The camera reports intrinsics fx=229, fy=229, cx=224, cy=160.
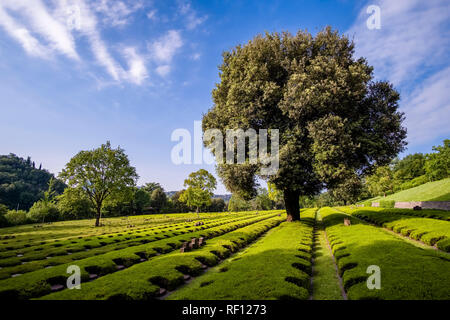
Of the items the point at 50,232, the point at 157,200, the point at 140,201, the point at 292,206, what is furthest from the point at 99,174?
the point at 157,200

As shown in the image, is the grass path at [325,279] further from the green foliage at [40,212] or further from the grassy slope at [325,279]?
the green foliage at [40,212]

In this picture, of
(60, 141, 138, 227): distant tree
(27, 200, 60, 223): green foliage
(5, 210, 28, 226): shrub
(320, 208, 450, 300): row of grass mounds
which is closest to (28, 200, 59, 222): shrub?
(27, 200, 60, 223): green foliage

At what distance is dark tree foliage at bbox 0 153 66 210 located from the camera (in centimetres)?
9450

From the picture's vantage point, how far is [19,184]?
99625mm

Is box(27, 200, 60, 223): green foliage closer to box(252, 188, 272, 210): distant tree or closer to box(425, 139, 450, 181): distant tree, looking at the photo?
box(252, 188, 272, 210): distant tree

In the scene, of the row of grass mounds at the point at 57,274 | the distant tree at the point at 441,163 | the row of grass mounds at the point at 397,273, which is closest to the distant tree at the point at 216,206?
the distant tree at the point at 441,163

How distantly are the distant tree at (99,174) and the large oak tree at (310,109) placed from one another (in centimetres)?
3131

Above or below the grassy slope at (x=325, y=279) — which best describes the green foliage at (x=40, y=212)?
below

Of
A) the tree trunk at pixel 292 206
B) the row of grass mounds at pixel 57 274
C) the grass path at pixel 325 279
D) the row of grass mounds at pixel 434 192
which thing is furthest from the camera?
the row of grass mounds at pixel 434 192

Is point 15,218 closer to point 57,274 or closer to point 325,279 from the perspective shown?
point 57,274

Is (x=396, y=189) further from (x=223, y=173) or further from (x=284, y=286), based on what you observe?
(x=284, y=286)

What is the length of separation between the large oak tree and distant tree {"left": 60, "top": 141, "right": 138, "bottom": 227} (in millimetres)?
31307

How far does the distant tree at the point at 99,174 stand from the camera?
46875 millimetres

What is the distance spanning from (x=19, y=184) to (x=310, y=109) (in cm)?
12579
